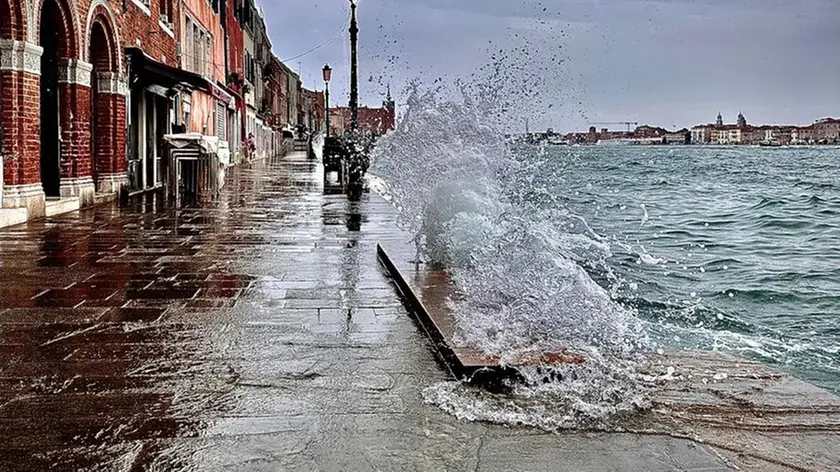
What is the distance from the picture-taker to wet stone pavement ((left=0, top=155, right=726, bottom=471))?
3.44 meters

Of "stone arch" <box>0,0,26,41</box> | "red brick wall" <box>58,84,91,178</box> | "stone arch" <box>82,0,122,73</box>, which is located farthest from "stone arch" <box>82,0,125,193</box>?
"stone arch" <box>0,0,26,41</box>

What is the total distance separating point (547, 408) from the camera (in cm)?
403

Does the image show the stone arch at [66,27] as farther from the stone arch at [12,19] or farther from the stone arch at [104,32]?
the stone arch at [12,19]

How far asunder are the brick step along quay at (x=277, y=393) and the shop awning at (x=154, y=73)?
11139 mm

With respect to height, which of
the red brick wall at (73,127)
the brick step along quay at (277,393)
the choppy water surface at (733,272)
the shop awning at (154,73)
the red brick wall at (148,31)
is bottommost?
the choppy water surface at (733,272)

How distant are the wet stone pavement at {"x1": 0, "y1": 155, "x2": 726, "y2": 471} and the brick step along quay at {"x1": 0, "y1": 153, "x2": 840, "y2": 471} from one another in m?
0.01

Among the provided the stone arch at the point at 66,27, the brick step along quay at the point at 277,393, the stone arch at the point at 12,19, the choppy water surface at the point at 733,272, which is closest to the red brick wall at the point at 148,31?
the stone arch at the point at 66,27

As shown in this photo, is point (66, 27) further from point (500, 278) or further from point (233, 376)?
point (233, 376)

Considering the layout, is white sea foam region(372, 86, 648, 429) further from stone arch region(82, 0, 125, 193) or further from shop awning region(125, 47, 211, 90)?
shop awning region(125, 47, 211, 90)

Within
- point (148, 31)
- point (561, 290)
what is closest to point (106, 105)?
point (148, 31)

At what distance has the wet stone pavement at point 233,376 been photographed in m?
3.44

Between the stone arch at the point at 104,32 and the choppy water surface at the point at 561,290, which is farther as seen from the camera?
the stone arch at the point at 104,32

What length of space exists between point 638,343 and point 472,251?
2.24 metres

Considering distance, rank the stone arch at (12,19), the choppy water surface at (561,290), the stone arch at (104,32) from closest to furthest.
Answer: the choppy water surface at (561,290) → the stone arch at (12,19) → the stone arch at (104,32)
